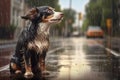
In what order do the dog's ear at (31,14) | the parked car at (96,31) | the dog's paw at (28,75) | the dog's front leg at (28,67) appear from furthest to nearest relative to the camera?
the parked car at (96,31) < the dog's paw at (28,75) < the dog's front leg at (28,67) < the dog's ear at (31,14)

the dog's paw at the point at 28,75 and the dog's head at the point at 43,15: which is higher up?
the dog's head at the point at 43,15

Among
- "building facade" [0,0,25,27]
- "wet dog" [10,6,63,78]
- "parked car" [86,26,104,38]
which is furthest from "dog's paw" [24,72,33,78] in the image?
"parked car" [86,26,104,38]

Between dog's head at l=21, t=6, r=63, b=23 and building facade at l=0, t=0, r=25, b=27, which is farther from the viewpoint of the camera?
building facade at l=0, t=0, r=25, b=27

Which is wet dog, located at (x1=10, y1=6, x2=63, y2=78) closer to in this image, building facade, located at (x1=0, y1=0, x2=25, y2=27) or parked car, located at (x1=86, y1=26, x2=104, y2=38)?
building facade, located at (x1=0, y1=0, x2=25, y2=27)

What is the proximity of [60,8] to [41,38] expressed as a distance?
1.75 metres

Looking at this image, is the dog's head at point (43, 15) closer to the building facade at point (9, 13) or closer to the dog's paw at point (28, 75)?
A: the dog's paw at point (28, 75)

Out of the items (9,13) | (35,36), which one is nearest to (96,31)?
(9,13)

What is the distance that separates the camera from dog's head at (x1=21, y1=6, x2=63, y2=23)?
927cm

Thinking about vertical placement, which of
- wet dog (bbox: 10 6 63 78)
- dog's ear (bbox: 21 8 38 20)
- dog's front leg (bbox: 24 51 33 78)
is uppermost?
dog's ear (bbox: 21 8 38 20)

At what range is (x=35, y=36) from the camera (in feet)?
30.8

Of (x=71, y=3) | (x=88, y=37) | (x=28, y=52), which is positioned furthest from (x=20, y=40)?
(x=88, y=37)

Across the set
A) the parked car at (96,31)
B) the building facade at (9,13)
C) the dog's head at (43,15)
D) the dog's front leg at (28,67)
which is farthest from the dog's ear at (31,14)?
the parked car at (96,31)

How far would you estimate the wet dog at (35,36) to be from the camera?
9312 mm

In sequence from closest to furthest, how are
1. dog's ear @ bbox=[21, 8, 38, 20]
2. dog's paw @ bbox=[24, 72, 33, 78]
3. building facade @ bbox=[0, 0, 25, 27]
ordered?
dog's ear @ bbox=[21, 8, 38, 20] → dog's paw @ bbox=[24, 72, 33, 78] → building facade @ bbox=[0, 0, 25, 27]
